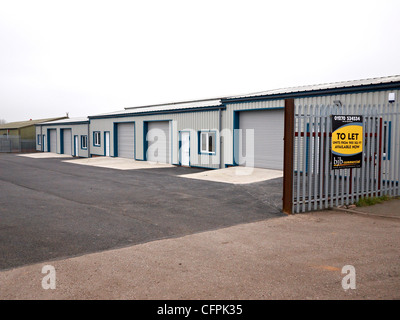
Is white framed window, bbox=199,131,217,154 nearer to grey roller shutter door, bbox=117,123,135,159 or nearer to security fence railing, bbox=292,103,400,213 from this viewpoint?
grey roller shutter door, bbox=117,123,135,159

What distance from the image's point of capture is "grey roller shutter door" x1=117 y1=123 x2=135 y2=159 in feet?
99.4

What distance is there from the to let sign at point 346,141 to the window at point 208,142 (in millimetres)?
12474

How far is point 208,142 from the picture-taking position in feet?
73.8

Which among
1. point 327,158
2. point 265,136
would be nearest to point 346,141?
point 327,158

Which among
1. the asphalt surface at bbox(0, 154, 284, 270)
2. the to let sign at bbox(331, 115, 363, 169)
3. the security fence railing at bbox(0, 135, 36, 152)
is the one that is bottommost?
the asphalt surface at bbox(0, 154, 284, 270)

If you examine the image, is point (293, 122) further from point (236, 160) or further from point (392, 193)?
point (236, 160)

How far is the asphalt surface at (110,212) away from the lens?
Answer: 21.6 ft

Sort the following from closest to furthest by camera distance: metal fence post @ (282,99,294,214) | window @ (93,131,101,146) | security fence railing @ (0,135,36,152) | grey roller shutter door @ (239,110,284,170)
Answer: metal fence post @ (282,99,294,214) < grey roller shutter door @ (239,110,284,170) < window @ (93,131,101,146) < security fence railing @ (0,135,36,152)

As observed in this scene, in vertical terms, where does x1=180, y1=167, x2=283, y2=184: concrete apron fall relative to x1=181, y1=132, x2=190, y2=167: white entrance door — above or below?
below

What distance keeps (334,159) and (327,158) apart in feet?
0.79

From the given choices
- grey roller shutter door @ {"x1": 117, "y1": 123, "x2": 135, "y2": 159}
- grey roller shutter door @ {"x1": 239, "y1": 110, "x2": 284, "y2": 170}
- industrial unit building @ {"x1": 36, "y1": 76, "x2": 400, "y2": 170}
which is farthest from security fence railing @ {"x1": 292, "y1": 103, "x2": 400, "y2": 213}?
grey roller shutter door @ {"x1": 117, "y1": 123, "x2": 135, "y2": 159}

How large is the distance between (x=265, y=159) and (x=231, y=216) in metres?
11.0
